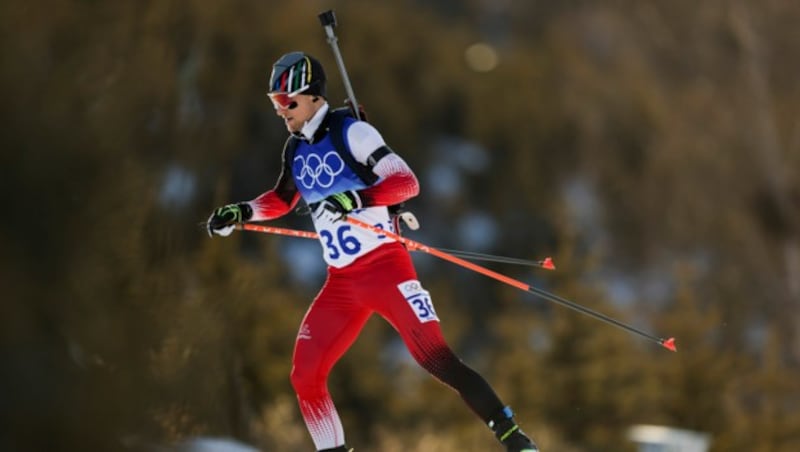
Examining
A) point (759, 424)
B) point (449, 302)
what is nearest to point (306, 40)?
point (449, 302)

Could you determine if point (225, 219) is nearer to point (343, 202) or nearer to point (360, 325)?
point (343, 202)

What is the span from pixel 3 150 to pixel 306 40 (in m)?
10.5

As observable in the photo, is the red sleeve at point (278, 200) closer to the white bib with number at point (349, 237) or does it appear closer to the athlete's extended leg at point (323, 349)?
the white bib with number at point (349, 237)

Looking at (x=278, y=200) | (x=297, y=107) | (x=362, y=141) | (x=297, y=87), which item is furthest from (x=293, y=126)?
(x=278, y=200)

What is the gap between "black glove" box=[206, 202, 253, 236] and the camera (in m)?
5.45

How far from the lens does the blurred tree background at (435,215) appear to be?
7383mm

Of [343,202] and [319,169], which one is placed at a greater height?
[319,169]

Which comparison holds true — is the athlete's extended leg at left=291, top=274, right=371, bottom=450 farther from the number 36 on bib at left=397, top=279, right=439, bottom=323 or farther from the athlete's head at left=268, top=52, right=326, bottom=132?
the athlete's head at left=268, top=52, right=326, bottom=132

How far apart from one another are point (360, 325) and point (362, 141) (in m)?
0.87

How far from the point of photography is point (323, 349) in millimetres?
5426

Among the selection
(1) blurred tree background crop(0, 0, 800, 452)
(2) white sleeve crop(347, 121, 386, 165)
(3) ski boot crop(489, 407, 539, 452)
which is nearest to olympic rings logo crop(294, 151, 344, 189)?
Answer: (2) white sleeve crop(347, 121, 386, 165)

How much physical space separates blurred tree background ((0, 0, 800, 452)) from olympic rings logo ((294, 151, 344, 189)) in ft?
5.53

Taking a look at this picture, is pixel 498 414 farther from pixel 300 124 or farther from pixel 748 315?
pixel 748 315

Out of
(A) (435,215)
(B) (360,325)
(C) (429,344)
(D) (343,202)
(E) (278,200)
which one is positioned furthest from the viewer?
(A) (435,215)
